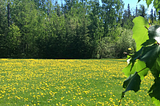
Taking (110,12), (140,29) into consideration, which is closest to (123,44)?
(110,12)

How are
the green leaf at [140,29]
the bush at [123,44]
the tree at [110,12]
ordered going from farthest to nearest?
the tree at [110,12] → the bush at [123,44] → the green leaf at [140,29]

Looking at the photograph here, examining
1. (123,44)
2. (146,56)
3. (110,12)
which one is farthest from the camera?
(110,12)

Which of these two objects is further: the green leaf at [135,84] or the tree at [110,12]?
the tree at [110,12]

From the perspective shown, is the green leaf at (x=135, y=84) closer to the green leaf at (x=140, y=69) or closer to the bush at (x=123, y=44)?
the green leaf at (x=140, y=69)

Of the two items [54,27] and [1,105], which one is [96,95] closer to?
[1,105]

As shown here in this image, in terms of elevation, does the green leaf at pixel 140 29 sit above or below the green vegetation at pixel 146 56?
above

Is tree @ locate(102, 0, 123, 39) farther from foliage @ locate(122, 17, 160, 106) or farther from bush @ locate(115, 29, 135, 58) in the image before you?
foliage @ locate(122, 17, 160, 106)

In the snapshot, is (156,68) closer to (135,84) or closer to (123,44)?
(135,84)

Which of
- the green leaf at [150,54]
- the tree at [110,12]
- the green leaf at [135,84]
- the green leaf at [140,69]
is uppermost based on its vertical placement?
the tree at [110,12]

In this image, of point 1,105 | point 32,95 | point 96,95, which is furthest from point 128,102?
point 1,105

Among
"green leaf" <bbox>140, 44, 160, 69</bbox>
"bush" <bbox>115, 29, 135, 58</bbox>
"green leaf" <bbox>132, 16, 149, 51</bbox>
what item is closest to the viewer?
"green leaf" <bbox>140, 44, 160, 69</bbox>

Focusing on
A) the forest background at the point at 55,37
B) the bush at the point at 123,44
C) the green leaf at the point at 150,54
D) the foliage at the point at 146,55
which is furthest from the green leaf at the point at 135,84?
the bush at the point at 123,44

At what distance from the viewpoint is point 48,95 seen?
5.95 m

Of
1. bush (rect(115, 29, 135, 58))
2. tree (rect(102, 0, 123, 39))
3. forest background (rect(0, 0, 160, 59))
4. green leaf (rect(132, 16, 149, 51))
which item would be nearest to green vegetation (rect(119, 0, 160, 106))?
green leaf (rect(132, 16, 149, 51))
